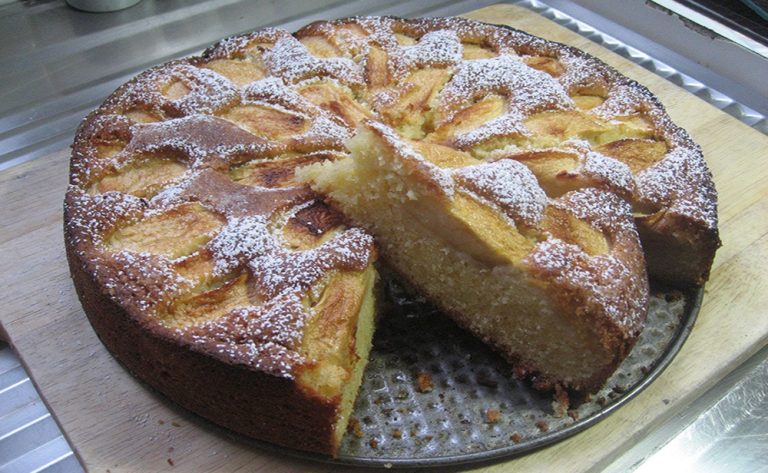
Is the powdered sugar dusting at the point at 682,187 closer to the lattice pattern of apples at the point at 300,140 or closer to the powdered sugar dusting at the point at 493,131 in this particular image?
the lattice pattern of apples at the point at 300,140

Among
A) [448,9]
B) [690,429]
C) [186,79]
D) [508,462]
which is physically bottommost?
[690,429]

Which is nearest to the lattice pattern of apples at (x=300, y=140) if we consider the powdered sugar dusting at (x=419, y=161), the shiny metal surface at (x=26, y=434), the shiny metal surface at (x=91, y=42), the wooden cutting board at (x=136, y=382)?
the powdered sugar dusting at (x=419, y=161)

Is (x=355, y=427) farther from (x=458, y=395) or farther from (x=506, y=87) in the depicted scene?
(x=506, y=87)

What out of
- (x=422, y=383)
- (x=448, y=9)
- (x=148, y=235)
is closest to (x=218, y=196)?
(x=148, y=235)

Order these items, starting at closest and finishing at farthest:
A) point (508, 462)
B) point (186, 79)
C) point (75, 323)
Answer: point (508, 462), point (75, 323), point (186, 79)

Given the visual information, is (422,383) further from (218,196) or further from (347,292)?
(218,196)
